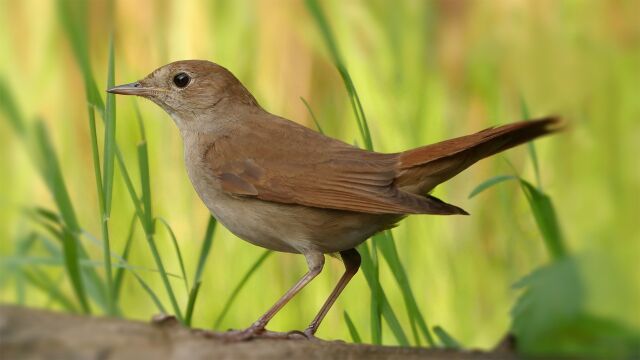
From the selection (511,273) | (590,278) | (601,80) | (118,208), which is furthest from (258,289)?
(590,278)

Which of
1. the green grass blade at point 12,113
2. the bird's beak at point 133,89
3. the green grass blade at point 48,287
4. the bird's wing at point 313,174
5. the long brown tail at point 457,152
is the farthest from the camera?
the green grass blade at point 12,113

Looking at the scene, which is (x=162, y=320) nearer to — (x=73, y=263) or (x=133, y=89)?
(x=73, y=263)

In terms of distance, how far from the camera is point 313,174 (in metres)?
3.28

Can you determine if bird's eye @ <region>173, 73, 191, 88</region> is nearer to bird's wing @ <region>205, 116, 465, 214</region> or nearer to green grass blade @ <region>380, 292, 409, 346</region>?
bird's wing @ <region>205, 116, 465, 214</region>

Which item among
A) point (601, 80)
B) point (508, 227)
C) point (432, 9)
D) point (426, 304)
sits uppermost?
point (432, 9)

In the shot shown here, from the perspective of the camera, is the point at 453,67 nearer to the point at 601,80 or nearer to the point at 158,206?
the point at 601,80

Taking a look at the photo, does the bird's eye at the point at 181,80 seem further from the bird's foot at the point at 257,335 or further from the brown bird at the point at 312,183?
the bird's foot at the point at 257,335

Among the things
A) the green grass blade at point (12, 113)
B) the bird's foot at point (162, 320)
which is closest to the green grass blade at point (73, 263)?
the bird's foot at point (162, 320)

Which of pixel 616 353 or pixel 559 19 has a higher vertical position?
pixel 559 19

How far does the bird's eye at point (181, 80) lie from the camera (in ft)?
12.1

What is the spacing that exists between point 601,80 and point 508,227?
1091mm

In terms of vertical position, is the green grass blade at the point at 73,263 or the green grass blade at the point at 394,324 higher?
the green grass blade at the point at 73,263

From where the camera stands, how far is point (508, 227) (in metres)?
4.22

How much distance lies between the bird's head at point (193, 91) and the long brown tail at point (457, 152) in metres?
0.72
